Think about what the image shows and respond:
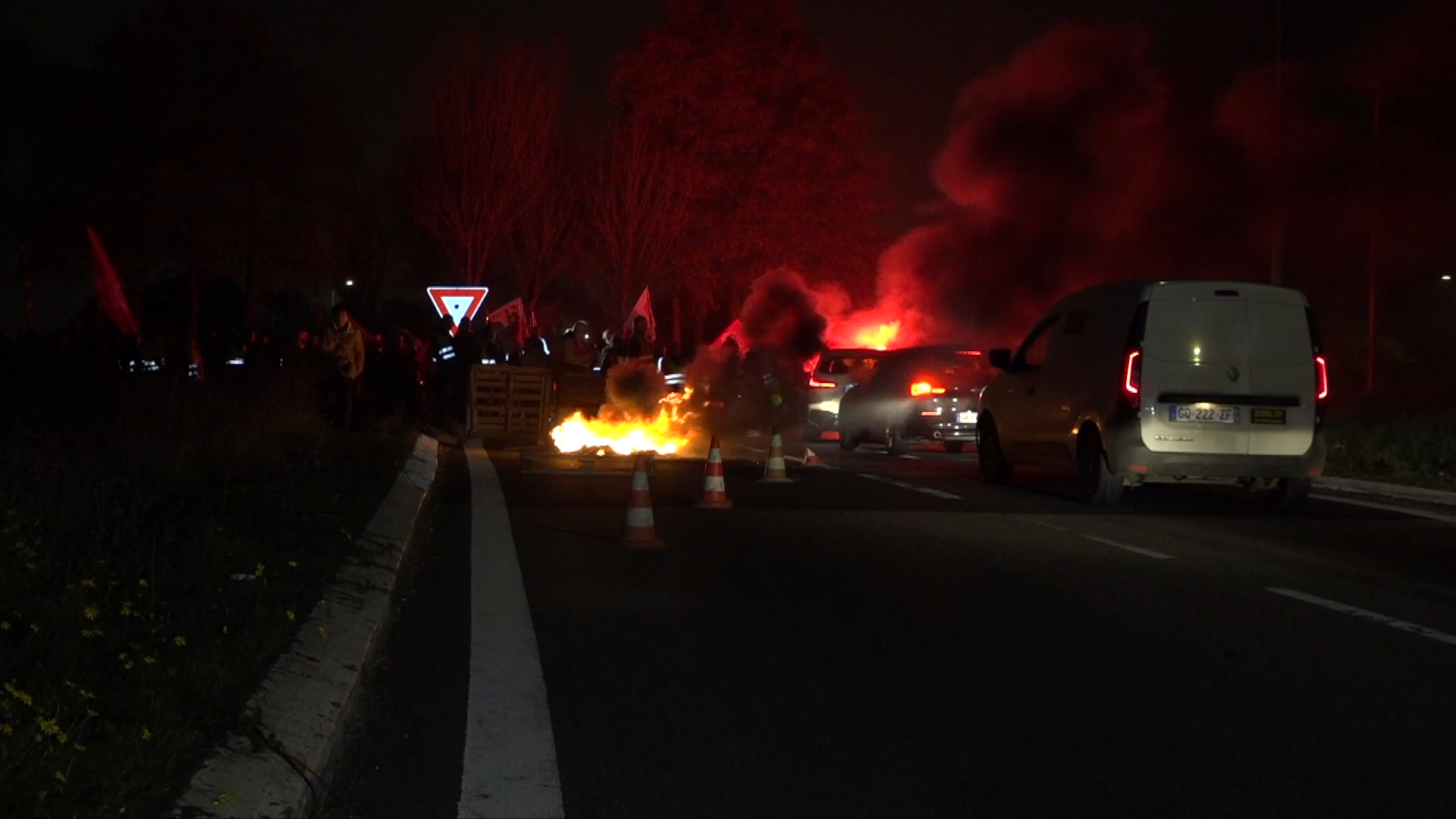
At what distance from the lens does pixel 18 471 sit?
10.4 meters

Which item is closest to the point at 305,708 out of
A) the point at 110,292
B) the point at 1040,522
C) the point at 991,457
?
the point at 1040,522

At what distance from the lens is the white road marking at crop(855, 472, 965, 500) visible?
16531 millimetres

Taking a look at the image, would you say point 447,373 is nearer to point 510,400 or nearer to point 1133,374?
point 510,400

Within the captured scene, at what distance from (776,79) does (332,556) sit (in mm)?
40070

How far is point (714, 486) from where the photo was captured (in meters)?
15.0

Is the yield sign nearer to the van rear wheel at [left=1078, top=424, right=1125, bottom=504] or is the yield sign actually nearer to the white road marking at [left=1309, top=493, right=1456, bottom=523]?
the van rear wheel at [left=1078, top=424, right=1125, bottom=504]

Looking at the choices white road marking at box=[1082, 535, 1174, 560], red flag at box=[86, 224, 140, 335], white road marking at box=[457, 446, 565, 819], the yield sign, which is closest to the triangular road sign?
the yield sign

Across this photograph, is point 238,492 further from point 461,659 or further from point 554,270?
point 554,270

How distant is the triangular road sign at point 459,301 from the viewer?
91.9 ft

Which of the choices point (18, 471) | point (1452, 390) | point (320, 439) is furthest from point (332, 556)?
point (1452, 390)

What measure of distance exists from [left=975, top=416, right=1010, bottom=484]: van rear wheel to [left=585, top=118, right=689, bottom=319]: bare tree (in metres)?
28.8

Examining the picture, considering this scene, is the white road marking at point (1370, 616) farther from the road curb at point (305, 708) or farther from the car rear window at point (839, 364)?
the car rear window at point (839, 364)

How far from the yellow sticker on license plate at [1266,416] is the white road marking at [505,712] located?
22.4 feet

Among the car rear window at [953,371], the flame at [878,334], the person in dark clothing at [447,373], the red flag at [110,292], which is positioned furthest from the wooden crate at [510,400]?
the flame at [878,334]
